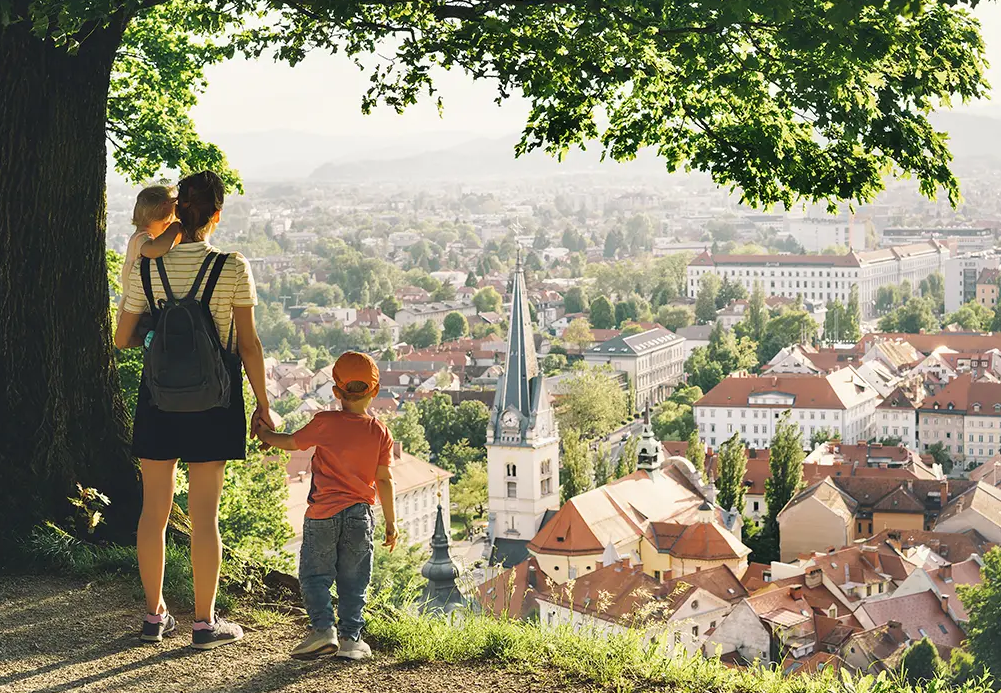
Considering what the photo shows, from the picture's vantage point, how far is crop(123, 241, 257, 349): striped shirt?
314cm

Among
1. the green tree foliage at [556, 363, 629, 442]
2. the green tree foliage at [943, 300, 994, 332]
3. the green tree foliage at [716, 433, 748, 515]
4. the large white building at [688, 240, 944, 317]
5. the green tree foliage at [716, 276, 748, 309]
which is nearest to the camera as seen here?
the green tree foliage at [716, 433, 748, 515]

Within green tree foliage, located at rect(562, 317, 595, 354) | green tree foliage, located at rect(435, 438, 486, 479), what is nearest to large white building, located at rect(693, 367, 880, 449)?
green tree foliage, located at rect(435, 438, 486, 479)

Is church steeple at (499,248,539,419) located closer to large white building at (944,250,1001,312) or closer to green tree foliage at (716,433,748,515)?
green tree foliage at (716,433,748,515)

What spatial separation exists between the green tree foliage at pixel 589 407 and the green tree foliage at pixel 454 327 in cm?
3420

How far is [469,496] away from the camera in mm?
37219

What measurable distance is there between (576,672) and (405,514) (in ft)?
100

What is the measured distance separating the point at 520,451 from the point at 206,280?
29626 mm

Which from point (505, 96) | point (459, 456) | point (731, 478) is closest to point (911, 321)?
point (459, 456)

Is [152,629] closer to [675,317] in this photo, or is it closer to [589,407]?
[589,407]

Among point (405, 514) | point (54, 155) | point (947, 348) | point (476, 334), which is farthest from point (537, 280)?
point (54, 155)

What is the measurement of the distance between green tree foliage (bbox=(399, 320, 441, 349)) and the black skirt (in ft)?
259

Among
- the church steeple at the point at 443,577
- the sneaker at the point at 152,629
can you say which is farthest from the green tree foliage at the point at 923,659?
the sneaker at the point at 152,629

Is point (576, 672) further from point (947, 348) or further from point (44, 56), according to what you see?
point (947, 348)

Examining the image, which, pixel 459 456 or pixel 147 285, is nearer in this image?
pixel 147 285
